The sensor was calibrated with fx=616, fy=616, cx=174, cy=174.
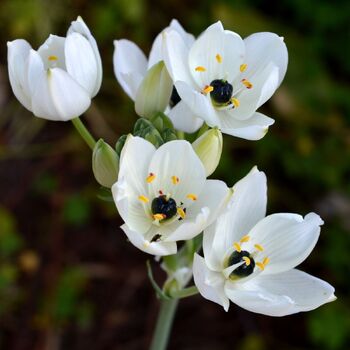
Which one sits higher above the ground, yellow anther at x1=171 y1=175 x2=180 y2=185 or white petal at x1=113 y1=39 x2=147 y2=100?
white petal at x1=113 y1=39 x2=147 y2=100

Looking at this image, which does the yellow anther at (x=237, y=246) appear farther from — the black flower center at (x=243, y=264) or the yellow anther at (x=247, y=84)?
the yellow anther at (x=247, y=84)

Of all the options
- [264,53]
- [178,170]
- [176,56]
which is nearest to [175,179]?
[178,170]

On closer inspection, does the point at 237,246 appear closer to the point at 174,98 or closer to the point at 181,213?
the point at 181,213

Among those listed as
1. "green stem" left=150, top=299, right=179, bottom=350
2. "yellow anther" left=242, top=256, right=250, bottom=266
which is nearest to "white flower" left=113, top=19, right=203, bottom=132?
"yellow anther" left=242, top=256, right=250, bottom=266

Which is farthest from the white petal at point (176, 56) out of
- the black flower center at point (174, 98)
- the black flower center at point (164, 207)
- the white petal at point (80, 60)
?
the black flower center at point (164, 207)

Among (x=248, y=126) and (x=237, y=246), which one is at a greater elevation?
(x=248, y=126)

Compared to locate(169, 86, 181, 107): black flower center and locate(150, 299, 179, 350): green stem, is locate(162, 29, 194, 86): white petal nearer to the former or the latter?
locate(169, 86, 181, 107): black flower center
